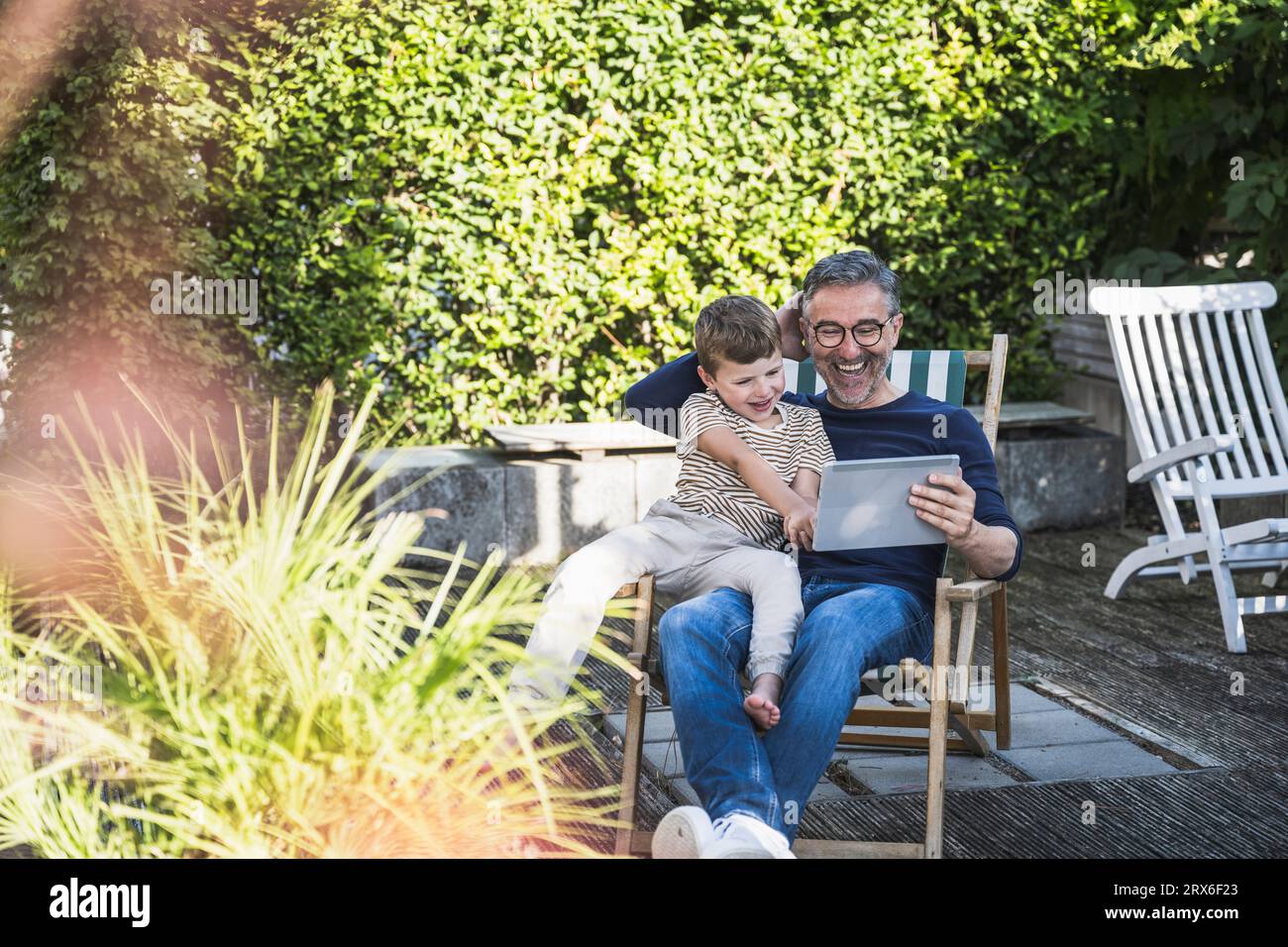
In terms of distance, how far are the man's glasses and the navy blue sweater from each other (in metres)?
0.21

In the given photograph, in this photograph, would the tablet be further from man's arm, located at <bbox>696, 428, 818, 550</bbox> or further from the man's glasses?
the man's glasses

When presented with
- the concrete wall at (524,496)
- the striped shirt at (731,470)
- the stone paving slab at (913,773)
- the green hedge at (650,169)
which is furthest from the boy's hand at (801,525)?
the green hedge at (650,169)

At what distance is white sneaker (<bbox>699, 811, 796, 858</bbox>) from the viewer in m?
2.29

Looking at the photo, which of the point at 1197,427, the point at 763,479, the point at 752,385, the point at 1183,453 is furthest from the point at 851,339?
the point at 1197,427

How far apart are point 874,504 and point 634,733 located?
681 millimetres

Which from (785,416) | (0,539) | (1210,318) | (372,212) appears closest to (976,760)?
(785,416)

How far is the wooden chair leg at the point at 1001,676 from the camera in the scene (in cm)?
340

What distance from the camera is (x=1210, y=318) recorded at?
5.97 meters

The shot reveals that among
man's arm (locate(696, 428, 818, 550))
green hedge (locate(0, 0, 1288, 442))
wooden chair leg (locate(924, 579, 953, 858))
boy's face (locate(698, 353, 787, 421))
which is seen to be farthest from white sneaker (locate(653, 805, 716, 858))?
green hedge (locate(0, 0, 1288, 442))

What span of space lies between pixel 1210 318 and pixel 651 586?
3.87 meters

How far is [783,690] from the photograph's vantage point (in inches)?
107

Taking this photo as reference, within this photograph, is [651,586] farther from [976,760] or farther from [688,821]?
[976,760]

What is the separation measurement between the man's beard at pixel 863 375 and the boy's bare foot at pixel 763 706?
874 millimetres
